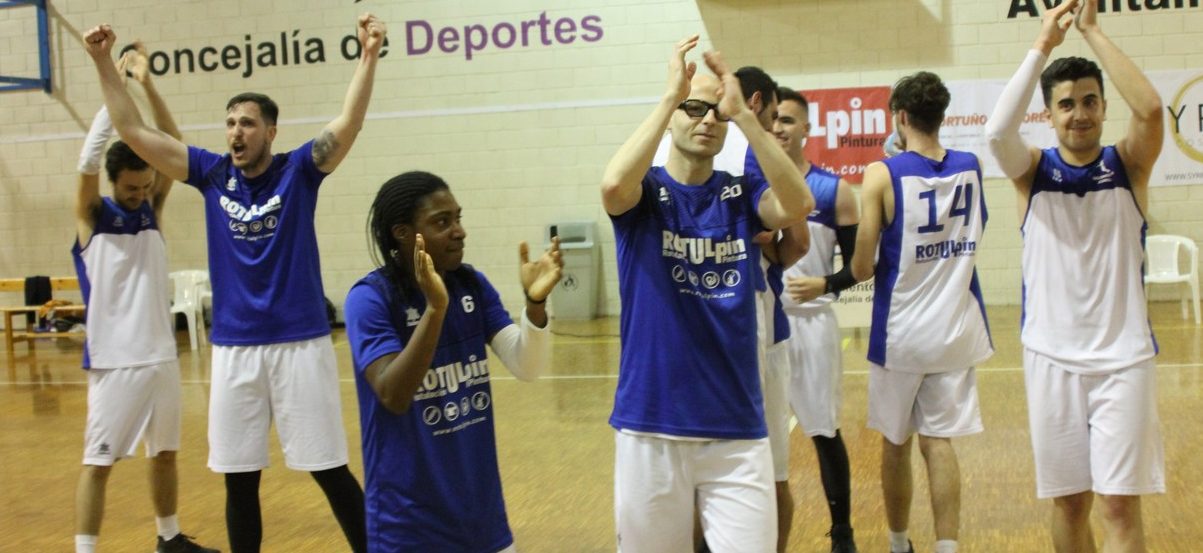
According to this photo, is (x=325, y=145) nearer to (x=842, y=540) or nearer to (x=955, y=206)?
(x=955, y=206)

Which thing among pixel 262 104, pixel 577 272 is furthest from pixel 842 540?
pixel 577 272

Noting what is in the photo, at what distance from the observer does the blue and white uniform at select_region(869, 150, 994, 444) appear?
13.0ft

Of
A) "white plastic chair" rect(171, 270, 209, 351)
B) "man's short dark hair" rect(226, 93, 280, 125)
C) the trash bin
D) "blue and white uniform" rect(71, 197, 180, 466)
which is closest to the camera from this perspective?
"man's short dark hair" rect(226, 93, 280, 125)

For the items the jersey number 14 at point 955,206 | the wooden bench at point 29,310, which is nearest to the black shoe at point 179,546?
the jersey number 14 at point 955,206

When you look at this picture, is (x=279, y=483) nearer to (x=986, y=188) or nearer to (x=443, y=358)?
(x=443, y=358)

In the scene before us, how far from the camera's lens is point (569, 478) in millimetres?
5762

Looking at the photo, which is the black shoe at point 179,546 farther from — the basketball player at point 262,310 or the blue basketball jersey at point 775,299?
the blue basketball jersey at point 775,299

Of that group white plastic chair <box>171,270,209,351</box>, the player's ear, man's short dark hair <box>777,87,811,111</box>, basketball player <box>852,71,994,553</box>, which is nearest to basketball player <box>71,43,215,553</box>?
the player's ear

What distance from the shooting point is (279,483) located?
5918mm

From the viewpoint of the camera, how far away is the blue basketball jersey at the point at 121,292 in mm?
4566

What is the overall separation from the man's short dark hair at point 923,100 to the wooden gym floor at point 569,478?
5.72 feet

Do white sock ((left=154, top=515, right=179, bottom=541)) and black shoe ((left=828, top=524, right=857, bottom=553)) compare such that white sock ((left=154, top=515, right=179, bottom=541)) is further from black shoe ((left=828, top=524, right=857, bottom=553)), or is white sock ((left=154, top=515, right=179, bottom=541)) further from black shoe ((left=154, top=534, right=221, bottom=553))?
black shoe ((left=828, top=524, right=857, bottom=553))

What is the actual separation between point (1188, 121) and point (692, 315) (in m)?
10.6

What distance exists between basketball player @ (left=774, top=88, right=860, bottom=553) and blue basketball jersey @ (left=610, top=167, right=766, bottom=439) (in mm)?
1355
